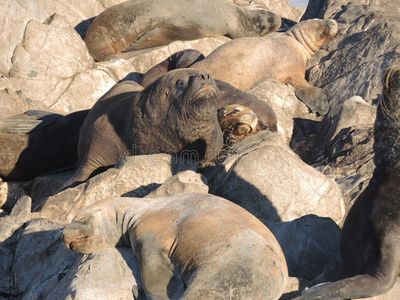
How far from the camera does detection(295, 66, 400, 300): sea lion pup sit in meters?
3.69

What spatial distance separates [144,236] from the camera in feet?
12.9

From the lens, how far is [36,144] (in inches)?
348

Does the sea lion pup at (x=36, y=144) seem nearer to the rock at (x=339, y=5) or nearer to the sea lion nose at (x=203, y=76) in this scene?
the sea lion nose at (x=203, y=76)

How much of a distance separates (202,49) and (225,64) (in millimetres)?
1785

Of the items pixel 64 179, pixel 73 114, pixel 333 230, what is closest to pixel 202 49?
pixel 73 114

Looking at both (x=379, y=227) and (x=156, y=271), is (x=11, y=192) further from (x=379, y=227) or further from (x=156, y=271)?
(x=379, y=227)

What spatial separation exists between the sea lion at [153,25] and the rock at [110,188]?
21.1 ft

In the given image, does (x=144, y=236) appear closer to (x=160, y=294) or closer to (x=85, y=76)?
(x=160, y=294)

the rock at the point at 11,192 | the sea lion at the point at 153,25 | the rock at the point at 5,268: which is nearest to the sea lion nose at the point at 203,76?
the rock at the point at 5,268

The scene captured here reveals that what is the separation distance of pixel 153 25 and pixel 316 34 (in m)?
3.23

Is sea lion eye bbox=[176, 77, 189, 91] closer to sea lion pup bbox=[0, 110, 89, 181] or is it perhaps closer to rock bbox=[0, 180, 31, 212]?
sea lion pup bbox=[0, 110, 89, 181]

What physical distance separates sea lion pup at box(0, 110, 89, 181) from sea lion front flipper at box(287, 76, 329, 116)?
3599mm

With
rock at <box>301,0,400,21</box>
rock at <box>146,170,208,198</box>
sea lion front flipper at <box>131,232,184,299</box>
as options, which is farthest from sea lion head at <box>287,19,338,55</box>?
sea lion front flipper at <box>131,232,184,299</box>

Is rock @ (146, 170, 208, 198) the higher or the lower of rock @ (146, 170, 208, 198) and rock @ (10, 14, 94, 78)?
the higher
